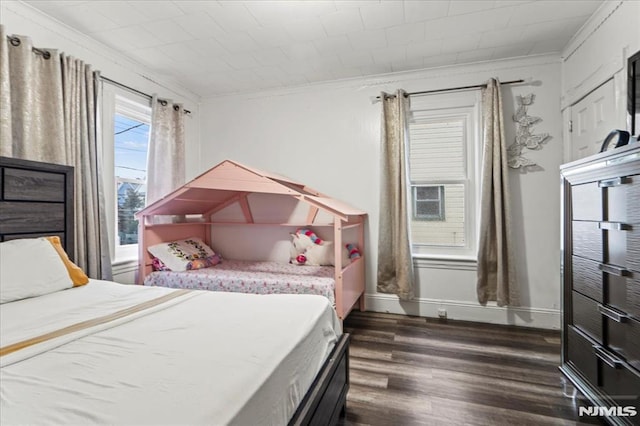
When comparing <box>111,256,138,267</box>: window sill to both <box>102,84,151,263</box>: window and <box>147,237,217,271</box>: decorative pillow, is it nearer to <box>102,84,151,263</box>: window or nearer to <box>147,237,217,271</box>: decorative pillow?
<box>102,84,151,263</box>: window

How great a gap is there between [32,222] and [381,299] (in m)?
2.93

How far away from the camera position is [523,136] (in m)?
2.89

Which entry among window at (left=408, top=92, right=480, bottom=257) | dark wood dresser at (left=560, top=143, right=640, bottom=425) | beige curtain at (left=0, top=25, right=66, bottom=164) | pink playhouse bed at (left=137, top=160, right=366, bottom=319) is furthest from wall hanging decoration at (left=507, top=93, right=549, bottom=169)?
beige curtain at (left=0, top=25, right=66, bottom=164)

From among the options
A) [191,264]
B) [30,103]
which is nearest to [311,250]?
[191,264]

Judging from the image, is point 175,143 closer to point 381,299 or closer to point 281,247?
point 281,247

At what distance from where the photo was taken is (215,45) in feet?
8.70

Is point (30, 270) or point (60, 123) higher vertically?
point (60, 123)

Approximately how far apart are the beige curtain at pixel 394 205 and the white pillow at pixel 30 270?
2.53 m

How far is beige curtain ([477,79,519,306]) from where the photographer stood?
281 cm

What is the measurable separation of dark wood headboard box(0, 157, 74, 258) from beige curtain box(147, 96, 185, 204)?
2.92 ft

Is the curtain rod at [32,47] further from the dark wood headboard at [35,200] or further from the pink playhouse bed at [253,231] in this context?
the pink playhouse bed at [253,231]

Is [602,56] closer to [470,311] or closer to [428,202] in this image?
[428,202]
